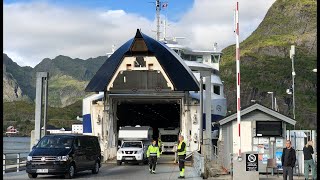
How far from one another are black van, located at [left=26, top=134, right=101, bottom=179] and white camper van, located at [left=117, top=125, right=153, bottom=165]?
732 cm

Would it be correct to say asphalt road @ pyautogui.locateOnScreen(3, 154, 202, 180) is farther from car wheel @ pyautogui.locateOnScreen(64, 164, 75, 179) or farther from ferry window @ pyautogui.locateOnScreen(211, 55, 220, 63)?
ferry window @ pyautogui.locateOnScreen(211, 55, 220, 63)

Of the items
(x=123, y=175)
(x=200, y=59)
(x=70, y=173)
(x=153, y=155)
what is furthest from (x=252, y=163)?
(x=200, y=59)

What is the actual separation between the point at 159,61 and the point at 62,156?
1631cm

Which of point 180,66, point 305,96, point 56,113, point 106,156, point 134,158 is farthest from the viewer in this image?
point 56,113

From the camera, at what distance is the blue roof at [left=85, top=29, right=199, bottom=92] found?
3444 centimetres

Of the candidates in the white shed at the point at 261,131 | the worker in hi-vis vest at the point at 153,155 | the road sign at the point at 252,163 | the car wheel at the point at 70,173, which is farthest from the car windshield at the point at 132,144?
the road sign at the point at 252,163

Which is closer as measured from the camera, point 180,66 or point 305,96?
point 180,66

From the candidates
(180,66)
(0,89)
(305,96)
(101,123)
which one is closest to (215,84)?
(180,66)

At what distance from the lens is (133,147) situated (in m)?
31.5

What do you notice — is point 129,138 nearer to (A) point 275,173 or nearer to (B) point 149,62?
(B) point 149,62

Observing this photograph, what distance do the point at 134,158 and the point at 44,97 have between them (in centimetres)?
677

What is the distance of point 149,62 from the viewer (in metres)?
34.8

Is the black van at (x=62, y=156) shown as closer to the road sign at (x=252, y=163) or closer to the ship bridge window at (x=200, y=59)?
the road sign at (x=252, y=163)

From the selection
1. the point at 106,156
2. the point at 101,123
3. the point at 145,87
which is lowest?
the point at 106,156
